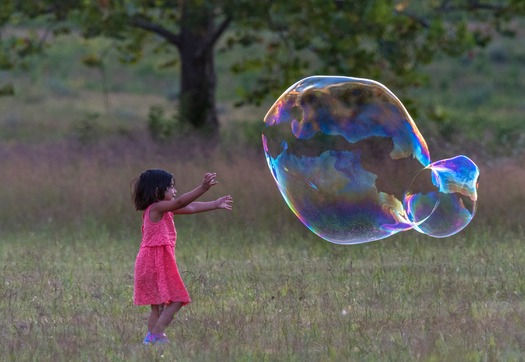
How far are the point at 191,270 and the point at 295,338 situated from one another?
→ 3.23 meters

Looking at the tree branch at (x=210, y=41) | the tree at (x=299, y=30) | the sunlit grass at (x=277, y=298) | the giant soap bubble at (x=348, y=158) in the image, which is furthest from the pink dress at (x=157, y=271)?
the tree branch at (x=210, y=41)

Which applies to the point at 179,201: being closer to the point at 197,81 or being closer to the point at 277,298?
the point at 277,298

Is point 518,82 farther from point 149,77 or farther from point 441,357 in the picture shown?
point 441,357

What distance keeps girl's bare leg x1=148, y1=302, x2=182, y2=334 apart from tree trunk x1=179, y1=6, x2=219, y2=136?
1219 cm

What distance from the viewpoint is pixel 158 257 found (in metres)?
7.78

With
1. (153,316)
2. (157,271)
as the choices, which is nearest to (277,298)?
(153,316)

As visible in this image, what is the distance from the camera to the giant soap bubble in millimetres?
8773

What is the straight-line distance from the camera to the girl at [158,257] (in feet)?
25.4

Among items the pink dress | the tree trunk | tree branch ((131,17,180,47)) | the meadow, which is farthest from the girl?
the tree trunk

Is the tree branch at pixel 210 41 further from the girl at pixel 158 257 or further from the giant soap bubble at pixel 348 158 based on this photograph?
the girl at pixel 158 257

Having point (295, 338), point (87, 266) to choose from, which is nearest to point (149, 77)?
point (87, 266)

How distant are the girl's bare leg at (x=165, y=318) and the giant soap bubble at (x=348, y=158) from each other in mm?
1546

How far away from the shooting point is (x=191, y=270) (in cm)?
1077

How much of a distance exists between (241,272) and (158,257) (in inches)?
111
